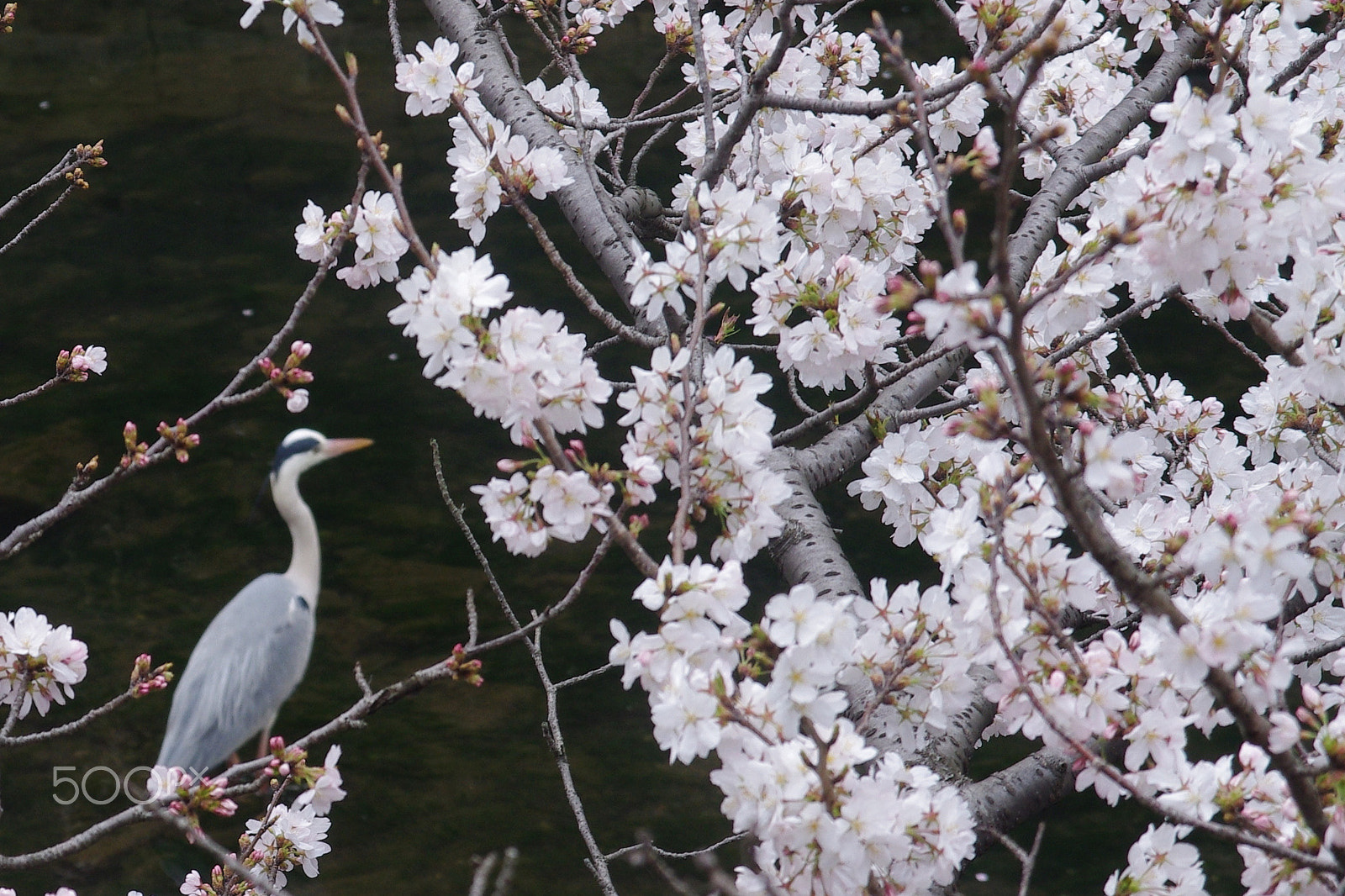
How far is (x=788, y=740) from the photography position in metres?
0.98

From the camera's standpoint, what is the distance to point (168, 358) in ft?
18.2

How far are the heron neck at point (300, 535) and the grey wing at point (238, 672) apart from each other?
0.37 ft

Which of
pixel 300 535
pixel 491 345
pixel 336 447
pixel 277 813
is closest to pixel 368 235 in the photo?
pixel 336 447

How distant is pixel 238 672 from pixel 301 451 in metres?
0.39

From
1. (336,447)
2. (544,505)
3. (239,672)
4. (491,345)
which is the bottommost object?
(544,505)

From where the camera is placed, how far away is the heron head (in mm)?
1424

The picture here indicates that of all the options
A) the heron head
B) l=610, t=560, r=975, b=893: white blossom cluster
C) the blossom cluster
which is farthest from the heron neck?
l=610, t=560, r=975, b=893: white blossom cluster

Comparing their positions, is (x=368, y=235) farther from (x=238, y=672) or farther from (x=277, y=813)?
(x=277, y=813)

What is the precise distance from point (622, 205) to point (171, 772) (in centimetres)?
110

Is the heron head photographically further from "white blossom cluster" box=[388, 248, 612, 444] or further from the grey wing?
"white blossom cluster" box=[388, 248, 612, 444]

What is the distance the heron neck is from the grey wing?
112mm

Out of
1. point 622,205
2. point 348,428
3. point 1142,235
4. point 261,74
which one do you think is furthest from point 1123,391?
point 261,74

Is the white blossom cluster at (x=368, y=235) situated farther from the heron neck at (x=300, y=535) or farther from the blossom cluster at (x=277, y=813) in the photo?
the blossom cluster at (x=277, y=813)

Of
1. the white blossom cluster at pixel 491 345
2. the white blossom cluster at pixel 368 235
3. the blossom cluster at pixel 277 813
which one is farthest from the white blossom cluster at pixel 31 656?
the white blossom cluster at pixel 491 345
